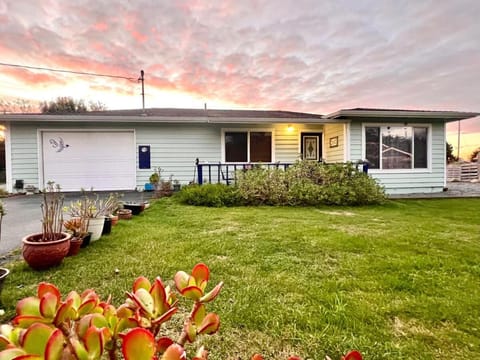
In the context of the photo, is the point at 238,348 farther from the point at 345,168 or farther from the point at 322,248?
the point at 345,168

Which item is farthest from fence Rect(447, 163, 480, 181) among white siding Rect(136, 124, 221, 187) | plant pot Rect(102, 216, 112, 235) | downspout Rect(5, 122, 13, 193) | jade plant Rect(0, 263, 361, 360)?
downspout Rect(5, 122, 13, 193)

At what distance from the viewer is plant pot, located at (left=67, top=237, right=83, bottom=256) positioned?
3.00m

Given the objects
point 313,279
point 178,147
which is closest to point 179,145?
point 178,147

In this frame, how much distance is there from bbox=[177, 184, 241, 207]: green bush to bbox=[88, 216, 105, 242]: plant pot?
345 cm

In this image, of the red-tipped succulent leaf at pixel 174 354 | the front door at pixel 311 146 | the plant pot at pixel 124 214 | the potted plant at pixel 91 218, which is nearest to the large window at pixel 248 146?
the front door at pixel 311 146

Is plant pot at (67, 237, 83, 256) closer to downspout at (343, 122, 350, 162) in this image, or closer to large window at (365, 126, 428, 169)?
downspout at (343, 122, 350, 162)

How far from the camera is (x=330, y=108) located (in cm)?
1539

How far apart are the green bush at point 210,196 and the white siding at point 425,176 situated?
17.3ft

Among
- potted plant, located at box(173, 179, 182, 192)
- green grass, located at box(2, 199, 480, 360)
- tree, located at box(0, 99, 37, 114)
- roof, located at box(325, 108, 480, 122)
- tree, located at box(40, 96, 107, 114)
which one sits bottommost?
green grass, located at box(2, 199, 480, 360)

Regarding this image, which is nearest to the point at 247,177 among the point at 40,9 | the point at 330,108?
the point at 40,9

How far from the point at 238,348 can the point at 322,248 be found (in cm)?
200

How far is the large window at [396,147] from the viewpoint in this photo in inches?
377

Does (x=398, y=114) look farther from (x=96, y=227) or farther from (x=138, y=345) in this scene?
(x=138, y=345)

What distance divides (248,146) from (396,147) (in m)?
5.19
